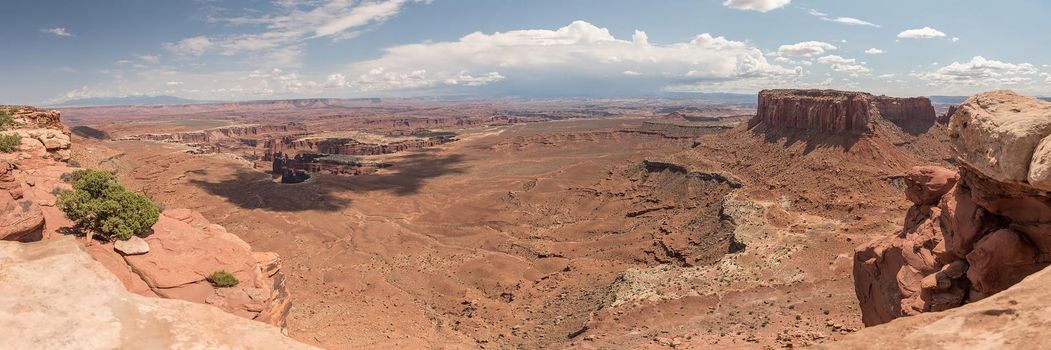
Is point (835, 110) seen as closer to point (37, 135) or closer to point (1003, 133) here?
point (1003, 133)

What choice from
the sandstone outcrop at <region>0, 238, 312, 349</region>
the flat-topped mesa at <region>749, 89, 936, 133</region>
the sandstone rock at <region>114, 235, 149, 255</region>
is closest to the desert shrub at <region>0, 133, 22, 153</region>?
the sandstone rock at <region>114, 235, 149, 255</region>

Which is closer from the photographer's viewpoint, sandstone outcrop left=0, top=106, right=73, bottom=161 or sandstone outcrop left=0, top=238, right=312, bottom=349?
sandstone outcrop left=0, top=238, right=312, bottom=349

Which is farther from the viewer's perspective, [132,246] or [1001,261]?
[132,246]

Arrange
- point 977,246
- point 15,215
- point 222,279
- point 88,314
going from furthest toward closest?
point 222,279, point 15,215, point 977,246, point 88,314

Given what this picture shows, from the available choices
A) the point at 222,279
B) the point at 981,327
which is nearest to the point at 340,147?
the point at 222,279

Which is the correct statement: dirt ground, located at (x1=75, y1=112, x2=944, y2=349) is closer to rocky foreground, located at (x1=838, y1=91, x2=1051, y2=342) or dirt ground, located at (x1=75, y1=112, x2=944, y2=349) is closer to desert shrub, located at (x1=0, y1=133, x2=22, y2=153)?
rocky foreground, located at (x1=838, y1=91, x2=1051, y2=342)
